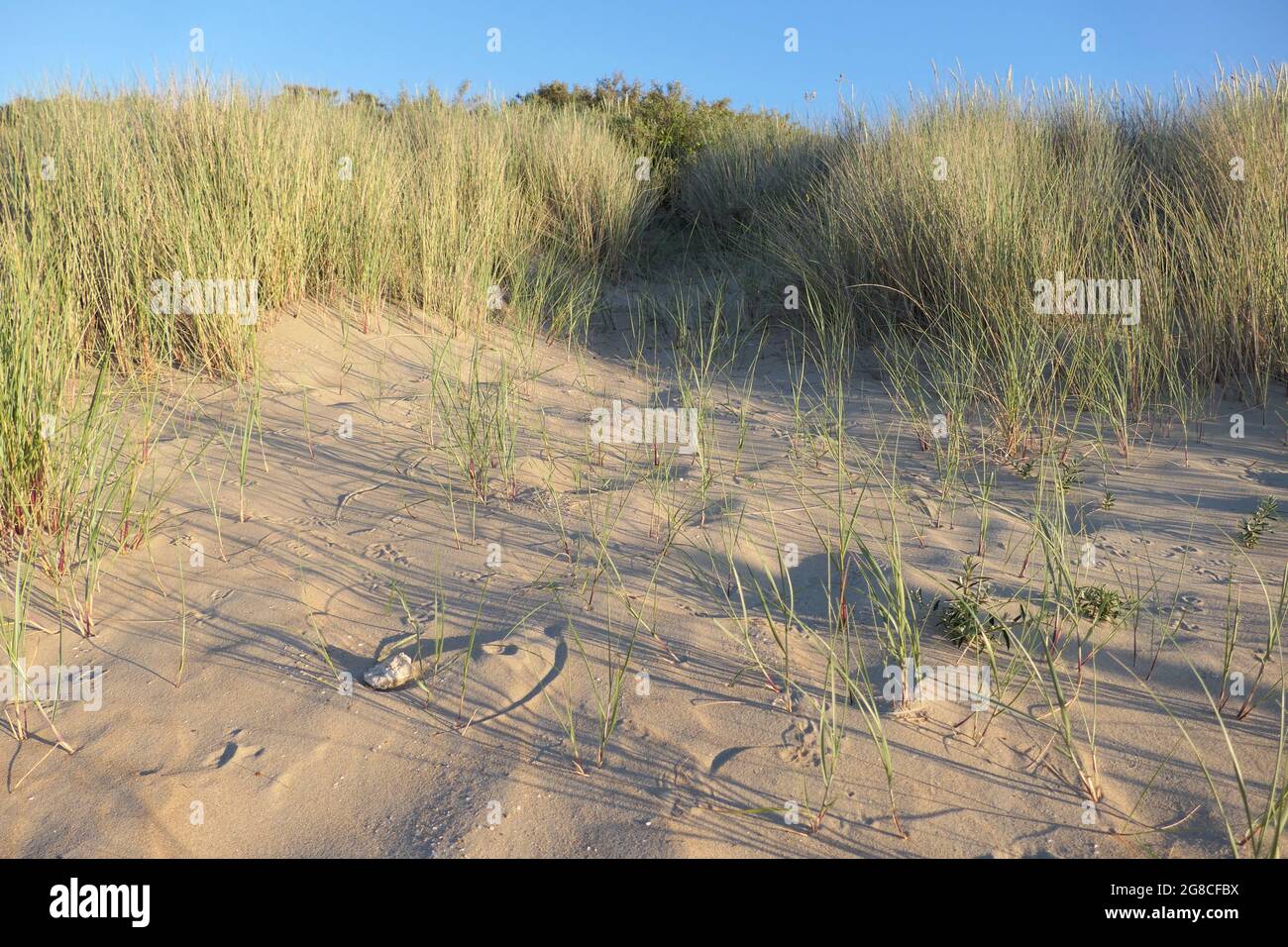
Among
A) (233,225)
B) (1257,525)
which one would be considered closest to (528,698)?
(1257,525)

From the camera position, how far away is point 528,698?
81.8 inches

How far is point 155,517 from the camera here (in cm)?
280

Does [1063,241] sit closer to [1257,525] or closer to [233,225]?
[1257,525]

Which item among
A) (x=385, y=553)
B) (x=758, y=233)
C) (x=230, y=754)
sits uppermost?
(x=758, y=233)

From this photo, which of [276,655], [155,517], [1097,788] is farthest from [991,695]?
[155,517]

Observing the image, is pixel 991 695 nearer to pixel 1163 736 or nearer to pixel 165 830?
pixel 1163 736

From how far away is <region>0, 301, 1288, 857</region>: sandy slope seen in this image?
5.65 ft

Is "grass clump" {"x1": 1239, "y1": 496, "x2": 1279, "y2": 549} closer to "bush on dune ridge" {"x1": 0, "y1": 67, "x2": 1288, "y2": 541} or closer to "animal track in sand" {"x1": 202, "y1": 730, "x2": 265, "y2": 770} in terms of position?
"bush on dune ridge" {"x1": 0, "y1": 67, "x2": 1288, "y2": 541}

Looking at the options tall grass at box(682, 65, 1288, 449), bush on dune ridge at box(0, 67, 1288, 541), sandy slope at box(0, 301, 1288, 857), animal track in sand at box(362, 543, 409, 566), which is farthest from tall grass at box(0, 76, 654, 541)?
tall grass at box(682, 65, 1288, 449)

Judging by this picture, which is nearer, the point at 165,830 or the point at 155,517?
the point at 165,830

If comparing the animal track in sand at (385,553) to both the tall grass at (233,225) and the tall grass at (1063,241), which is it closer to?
the tall grass at (233,225)
